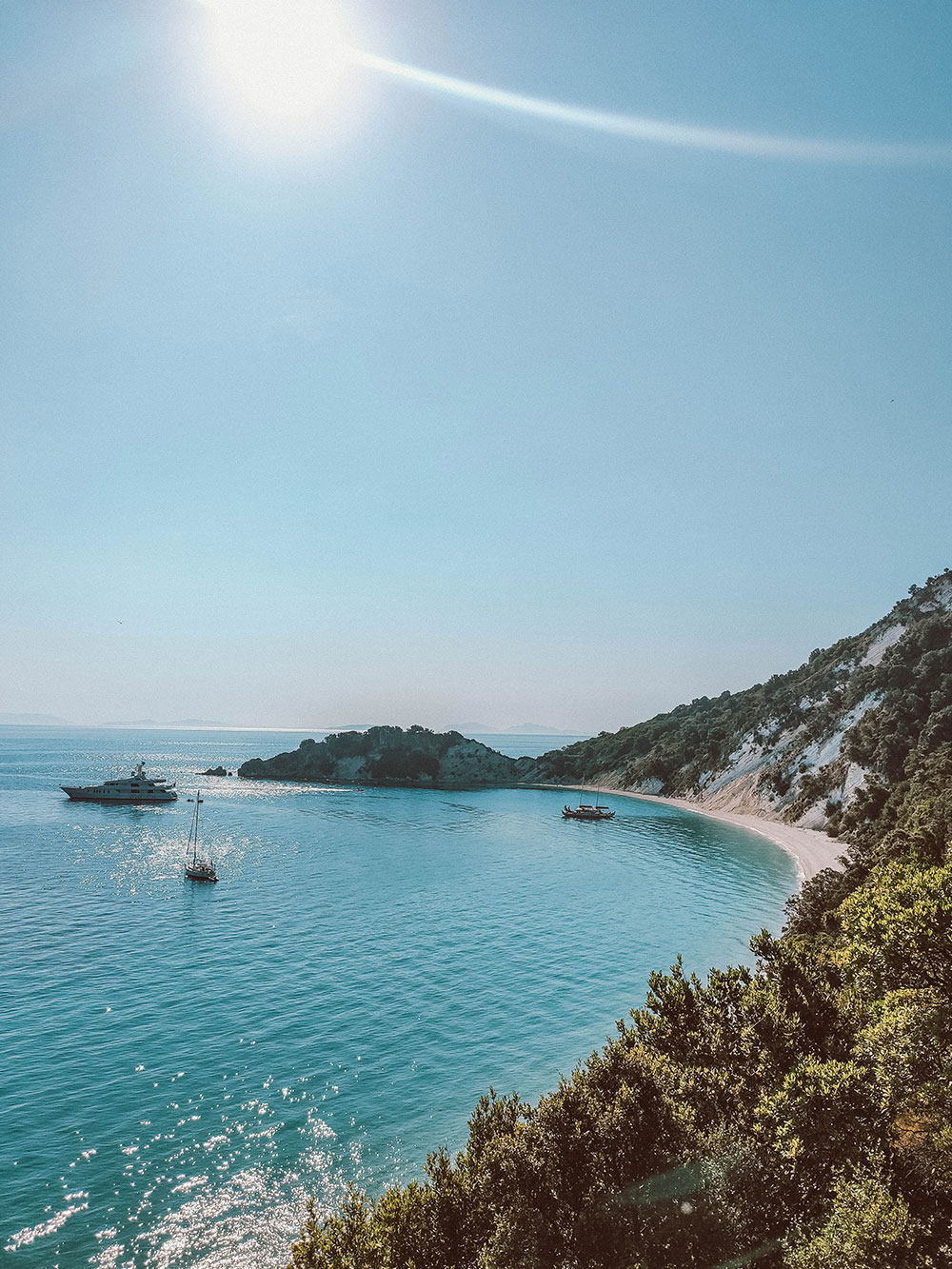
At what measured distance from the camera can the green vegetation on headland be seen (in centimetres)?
1592

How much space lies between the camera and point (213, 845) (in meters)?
104

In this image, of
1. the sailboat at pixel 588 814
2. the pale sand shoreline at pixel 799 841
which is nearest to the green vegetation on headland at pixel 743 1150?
the pale sand shoreline at pixel 799 841

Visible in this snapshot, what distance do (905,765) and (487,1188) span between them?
102153 mm

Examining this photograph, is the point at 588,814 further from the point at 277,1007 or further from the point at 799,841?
the point at 277,1007

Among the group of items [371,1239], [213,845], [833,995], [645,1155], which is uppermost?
[833,995]

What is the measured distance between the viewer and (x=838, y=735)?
127 m

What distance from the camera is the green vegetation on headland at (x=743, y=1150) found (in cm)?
1592

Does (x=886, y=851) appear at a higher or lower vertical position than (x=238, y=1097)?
higher

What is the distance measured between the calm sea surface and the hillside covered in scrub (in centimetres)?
2556

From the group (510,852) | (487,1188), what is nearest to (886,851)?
(487,1188)

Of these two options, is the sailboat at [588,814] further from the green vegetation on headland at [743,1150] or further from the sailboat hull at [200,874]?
the green vegetation on headland at [743,1150]

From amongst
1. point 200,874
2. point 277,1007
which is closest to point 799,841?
point 277,1007

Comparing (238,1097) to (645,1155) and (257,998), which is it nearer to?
(257,998)

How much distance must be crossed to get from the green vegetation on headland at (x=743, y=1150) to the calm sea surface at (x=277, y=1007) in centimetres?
643
